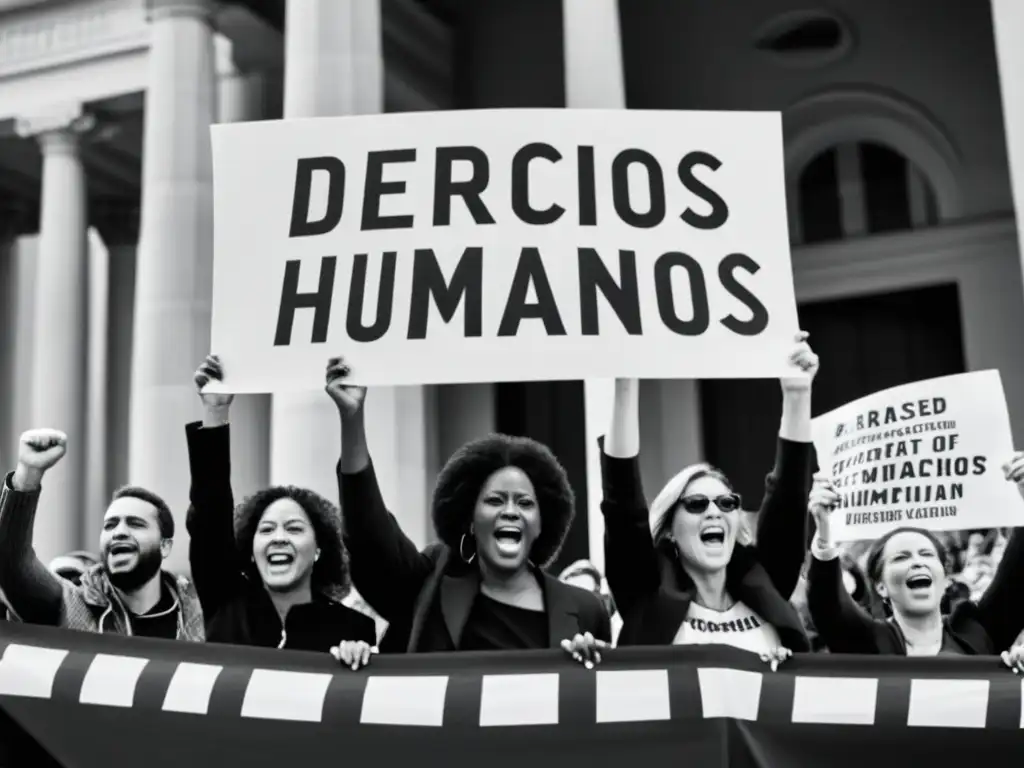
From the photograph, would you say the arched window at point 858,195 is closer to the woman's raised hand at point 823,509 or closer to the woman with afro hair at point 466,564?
the woman's raised hand at point 823,509

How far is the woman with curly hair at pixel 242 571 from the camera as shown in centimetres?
468

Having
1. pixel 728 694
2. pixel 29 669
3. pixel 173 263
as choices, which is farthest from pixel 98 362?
pixel 728 694

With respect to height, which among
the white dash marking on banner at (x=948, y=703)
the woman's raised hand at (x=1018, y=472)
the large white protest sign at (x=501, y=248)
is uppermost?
the large white protest sign at (x=501, y=248)

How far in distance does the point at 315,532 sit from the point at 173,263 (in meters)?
13.0

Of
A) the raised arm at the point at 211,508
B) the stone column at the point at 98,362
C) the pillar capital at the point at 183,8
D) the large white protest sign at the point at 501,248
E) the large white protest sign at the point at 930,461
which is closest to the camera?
the raised arm at the point at 211,508

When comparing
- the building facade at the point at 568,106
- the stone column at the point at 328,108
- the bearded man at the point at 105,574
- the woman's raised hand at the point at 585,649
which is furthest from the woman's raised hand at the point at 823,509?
the building facade at the point at 568,106

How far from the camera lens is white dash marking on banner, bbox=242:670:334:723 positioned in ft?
14.0

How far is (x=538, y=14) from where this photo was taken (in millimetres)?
21391

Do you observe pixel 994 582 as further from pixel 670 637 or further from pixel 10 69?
pixel 10 69

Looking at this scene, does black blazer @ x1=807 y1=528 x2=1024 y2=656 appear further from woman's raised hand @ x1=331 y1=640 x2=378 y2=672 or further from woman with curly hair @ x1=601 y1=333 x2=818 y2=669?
woman's raised hand @ x1=331 y1=640 x2=378 y2=672

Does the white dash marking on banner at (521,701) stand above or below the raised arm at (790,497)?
below

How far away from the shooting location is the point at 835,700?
14.2ft

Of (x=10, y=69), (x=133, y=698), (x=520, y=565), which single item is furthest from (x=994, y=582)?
(x=10, y=69)

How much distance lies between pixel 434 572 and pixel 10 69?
794 inches
